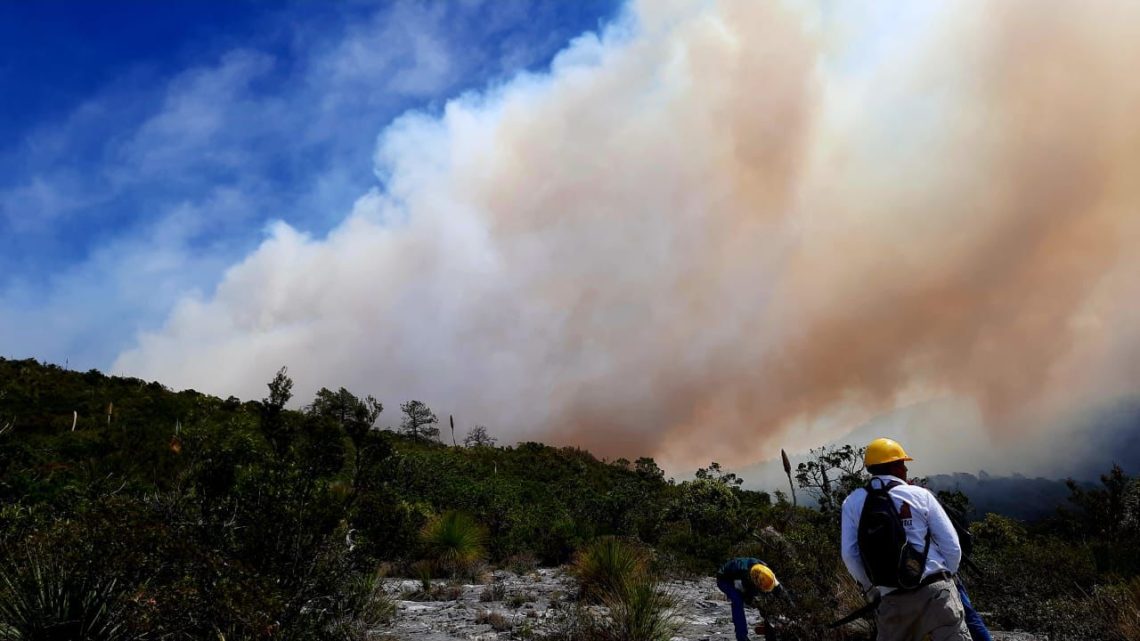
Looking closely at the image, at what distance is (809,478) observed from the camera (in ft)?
69.4

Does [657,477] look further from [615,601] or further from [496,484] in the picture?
[615,601]

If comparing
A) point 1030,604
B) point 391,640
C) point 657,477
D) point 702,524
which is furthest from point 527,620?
point 657,477

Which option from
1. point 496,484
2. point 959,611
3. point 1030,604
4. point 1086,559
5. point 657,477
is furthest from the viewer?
point 657,477

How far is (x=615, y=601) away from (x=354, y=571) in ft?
12.2

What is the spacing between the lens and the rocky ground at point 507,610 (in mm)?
9234

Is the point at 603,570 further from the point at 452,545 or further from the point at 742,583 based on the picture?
the point at 452,545

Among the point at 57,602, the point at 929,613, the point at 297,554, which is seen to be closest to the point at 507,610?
the point at 297,554

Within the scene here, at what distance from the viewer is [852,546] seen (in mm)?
4543

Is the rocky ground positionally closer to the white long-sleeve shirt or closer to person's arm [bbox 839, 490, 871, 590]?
person's arm [bbox 839, 490, 871, 590]

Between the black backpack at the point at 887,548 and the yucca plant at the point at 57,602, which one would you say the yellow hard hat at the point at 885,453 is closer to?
the black backpack at the point at 887,548

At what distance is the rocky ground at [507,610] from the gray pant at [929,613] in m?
5.19

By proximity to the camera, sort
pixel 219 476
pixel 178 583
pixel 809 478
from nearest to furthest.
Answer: pixel 178 583 < pixel 219 476 < pixel 809 478

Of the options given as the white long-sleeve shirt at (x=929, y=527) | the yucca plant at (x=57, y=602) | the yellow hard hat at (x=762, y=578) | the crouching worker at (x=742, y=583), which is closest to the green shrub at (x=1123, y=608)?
the crouching worker at (x=742, y=583)

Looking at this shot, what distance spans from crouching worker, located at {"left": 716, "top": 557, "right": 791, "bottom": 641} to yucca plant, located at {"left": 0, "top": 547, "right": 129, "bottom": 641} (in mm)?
6143
